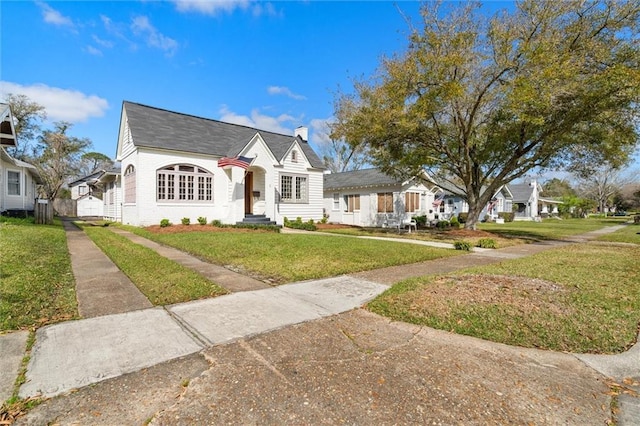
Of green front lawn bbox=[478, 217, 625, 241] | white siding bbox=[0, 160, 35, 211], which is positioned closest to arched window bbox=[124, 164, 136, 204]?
white siding bbox=[0, 160, 35, 211]

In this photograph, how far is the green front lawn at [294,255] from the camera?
22.9ft

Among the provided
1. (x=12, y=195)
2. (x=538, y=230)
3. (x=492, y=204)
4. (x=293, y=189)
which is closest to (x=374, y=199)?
(x=293, y=189)

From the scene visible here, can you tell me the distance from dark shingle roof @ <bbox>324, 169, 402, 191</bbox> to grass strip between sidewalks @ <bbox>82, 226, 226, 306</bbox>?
17.1m

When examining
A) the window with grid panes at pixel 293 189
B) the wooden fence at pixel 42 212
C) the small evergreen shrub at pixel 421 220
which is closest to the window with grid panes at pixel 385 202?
the small evergreen shrub at pixel 421 220

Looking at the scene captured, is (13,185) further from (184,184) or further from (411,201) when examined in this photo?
(411,201)

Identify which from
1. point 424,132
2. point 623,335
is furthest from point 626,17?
point 623,335

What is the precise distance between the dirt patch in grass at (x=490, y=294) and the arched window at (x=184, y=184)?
14.9 m

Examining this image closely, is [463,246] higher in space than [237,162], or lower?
lower

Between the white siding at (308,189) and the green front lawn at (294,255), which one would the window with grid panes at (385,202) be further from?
the green front lawn at (294,255)

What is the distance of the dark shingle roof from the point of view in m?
23.5

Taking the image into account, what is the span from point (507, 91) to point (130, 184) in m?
19.0

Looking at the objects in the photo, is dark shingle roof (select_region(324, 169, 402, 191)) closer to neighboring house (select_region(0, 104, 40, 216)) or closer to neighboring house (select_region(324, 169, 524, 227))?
neighboring house (select_region(324, 169, 524, 227))

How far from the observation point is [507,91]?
1214 cm

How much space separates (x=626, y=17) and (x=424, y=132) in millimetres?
7903
